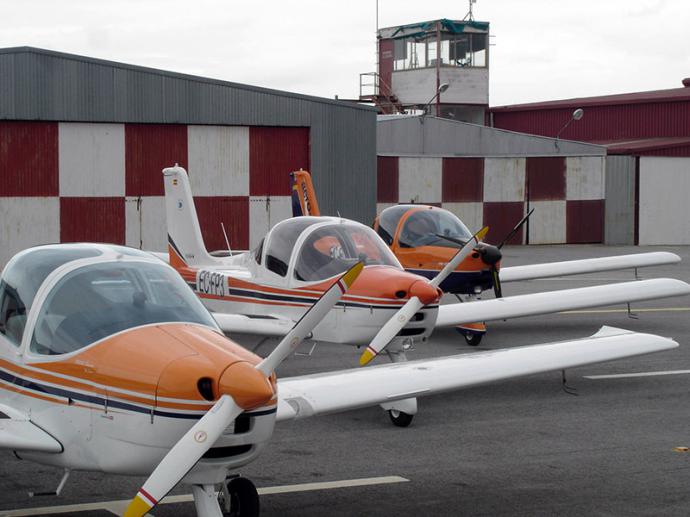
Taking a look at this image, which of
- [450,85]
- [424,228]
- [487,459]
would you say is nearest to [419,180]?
[424,228]

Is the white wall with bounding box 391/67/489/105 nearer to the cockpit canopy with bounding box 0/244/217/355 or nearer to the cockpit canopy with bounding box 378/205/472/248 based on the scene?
the cockpit canopy with bounding box 378/205/472/248

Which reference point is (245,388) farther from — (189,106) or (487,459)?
(189,106)

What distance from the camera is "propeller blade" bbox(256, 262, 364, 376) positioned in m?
5.67

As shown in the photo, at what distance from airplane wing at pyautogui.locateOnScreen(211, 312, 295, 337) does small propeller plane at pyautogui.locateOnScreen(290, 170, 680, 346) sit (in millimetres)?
2818

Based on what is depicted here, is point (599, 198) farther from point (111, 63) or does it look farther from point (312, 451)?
point (312, 451)

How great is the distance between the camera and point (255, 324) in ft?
36.2

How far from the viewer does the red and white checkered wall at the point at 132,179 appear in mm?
22281

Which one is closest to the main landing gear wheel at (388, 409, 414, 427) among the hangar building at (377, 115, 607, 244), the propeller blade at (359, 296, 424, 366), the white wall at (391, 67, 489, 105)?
the propeller blade at (359, 296, 424, 366)

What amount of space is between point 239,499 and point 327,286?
15.0ft

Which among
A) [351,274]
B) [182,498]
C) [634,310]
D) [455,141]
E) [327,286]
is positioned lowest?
[634,310]

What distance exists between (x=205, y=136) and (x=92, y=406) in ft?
60.9

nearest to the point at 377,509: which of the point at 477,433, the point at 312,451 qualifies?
the point at 312,451

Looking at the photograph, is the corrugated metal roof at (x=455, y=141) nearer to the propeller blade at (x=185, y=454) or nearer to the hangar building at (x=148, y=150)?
the hangar building at (x=148, y=150)

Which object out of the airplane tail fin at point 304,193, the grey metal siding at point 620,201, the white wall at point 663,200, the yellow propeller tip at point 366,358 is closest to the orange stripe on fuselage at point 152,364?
the yellow propeller tip at point 366,358
